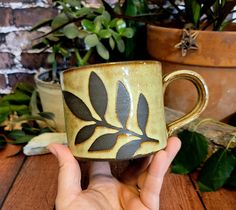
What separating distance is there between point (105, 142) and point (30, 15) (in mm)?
522

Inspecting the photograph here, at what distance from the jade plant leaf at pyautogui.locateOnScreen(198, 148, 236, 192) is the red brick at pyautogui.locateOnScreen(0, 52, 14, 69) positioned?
543 mm

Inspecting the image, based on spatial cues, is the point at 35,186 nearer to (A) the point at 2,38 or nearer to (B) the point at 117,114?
(B) the point at 117,114

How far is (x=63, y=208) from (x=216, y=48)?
36cm

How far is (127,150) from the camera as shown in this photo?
1.11ft

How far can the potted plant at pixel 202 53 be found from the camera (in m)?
0.52

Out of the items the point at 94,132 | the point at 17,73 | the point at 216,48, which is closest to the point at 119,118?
the point at 94,132

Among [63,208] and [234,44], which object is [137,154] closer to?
[63,208]

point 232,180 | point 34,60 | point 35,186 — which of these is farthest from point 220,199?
point 34,60

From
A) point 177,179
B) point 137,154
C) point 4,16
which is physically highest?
point 4,16

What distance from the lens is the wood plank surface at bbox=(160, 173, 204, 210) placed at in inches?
17.0

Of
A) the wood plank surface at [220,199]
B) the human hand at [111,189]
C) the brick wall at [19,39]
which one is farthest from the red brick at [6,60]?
the wood plank surface at [220,199]

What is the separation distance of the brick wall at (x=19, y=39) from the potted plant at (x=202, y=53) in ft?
1.01

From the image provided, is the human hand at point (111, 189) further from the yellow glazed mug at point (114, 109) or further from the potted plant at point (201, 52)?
the potted plant at point (201, 52)

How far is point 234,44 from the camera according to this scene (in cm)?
52
